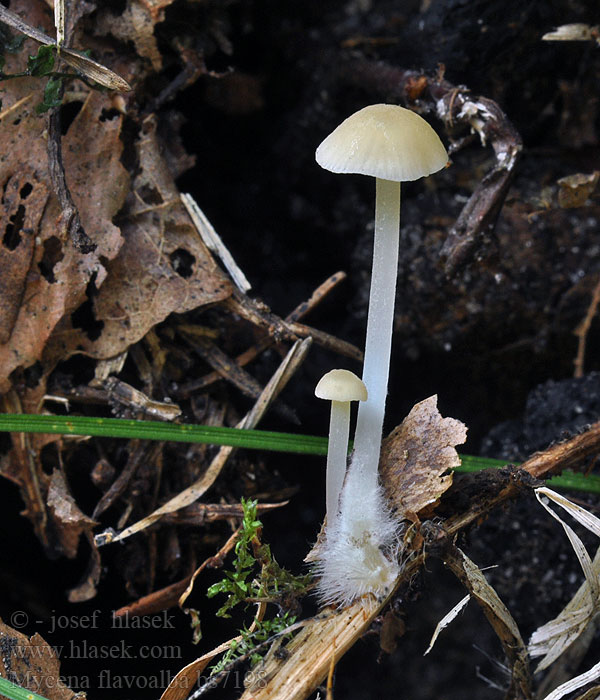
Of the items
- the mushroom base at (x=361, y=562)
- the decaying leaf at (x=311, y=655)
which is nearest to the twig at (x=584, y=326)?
the mushroom base at (x=361, y=562)

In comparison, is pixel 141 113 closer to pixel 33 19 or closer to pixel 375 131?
pixel 33 19

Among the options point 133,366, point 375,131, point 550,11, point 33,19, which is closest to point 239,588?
point 133,366

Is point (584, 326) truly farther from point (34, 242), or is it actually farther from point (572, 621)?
point (34, 242)

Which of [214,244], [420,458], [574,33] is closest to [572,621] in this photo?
[420,458]

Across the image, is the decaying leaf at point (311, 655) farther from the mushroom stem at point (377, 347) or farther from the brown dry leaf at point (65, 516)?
the brown dry leaf at point (65, 516)

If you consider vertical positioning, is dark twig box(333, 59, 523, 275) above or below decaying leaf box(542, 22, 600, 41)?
below

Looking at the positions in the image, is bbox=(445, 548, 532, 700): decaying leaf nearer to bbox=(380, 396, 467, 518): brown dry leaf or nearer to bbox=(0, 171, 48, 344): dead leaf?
bbox=(380, 396, 467, 518): brown dry leaf

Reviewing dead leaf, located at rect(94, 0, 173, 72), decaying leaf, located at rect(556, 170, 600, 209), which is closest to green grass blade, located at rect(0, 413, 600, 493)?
decaying leaf, located at rect(556, 170, 600, 209)
